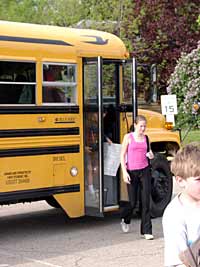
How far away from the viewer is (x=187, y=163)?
3115mm

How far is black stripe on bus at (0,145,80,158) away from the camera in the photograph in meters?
8.01

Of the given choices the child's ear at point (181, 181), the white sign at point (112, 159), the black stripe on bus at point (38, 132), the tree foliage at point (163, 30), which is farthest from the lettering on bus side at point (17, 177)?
the tree foliage at point (163, 30)

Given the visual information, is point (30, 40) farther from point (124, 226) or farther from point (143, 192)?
point (124, 226)

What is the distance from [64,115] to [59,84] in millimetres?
407

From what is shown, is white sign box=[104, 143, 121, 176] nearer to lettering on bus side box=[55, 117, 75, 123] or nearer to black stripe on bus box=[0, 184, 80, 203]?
black stripe on bus box=[0, 184, 80, 203]

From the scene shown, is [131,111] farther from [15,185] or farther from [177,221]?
[177,221]

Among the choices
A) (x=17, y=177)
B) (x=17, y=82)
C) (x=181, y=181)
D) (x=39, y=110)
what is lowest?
(x=17, y=177)

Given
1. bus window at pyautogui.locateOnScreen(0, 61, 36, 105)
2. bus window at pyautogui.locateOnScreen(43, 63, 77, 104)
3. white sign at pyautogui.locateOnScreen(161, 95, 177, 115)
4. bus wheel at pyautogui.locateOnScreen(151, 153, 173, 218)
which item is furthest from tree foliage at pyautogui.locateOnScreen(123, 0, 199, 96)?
bus window at pyautogui.locateOnScreen(0, 61, 36, 105)

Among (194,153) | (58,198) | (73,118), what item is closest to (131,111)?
(73,118)

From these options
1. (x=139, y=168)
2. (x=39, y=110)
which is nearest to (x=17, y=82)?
(x=39, y=110)

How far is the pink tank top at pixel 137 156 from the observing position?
27.1 feet

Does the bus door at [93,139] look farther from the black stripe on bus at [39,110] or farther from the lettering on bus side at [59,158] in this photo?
the lettering on bus side at [59,158]

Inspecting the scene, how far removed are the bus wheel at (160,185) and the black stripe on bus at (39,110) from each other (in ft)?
5.43

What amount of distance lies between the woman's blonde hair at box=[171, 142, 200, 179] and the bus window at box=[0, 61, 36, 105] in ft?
16.6
